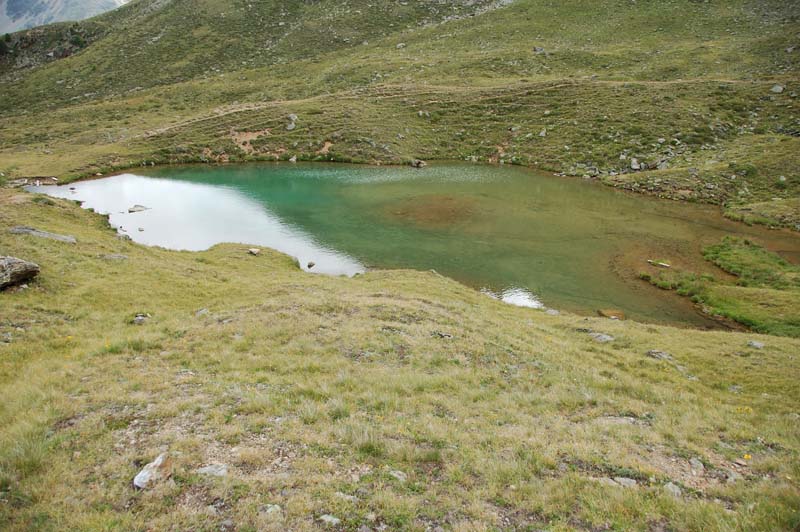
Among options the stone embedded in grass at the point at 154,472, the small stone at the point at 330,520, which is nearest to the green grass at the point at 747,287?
the small stone at the point at 330,520

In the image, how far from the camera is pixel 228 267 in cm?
2775

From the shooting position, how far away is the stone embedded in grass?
7131 mm

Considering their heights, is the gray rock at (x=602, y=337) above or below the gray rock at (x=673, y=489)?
below

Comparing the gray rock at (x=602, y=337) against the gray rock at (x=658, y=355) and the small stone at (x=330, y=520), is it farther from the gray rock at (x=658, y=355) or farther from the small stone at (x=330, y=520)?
the small stone at (x=330, y=520)

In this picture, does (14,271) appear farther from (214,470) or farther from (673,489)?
(673,489)

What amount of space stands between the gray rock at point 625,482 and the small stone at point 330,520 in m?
5.38

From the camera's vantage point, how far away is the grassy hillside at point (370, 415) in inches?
274

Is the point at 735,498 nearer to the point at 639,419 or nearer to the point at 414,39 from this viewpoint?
the point at 639,419

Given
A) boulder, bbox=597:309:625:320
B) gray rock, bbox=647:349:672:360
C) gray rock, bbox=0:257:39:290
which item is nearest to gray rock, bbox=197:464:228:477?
gray rock, bbox=0:257:39:290

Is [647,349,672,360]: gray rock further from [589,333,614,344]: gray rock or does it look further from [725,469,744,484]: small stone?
[725,469,744,484]: small stone

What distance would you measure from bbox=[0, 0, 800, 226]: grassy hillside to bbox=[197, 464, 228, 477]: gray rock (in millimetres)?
46906

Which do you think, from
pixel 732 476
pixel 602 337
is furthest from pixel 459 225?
pixel 732 476

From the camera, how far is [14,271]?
17312 millimetres

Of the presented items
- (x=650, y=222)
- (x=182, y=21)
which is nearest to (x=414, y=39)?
(x=182, y=21)
